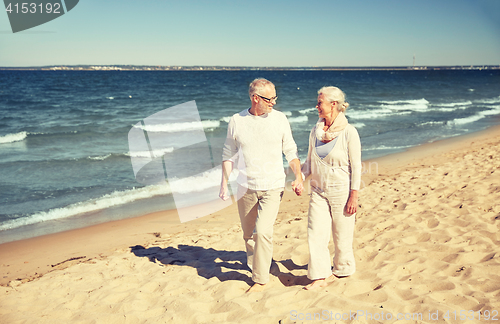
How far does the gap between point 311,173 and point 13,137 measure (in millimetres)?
15643

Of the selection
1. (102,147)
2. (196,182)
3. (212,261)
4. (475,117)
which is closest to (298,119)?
(475,117)

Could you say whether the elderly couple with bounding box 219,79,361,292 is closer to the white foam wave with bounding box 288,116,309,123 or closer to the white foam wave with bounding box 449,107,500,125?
the white foam wave with bounding box 288,116,309,123

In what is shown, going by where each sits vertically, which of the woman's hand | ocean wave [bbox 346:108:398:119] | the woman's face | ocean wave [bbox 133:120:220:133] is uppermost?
the woman's face

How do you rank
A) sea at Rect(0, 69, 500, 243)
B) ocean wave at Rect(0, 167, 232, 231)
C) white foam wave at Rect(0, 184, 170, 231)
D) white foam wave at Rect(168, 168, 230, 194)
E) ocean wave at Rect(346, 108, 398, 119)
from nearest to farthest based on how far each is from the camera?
white foam wave at Rect(0, 184, 170, 231)
ocean wave at Rect(0, 167, 232, 231)
sea at Rect(0, 69, 500, 243)
white foam wave at Rect(168, 168, 230, 194)
ocean wave at Rect(346, 108, 398, 119)

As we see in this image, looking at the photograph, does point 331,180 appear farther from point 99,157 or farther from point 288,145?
point 99,157

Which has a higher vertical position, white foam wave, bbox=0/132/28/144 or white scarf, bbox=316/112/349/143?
white scarf, bbox=316/112/349/143

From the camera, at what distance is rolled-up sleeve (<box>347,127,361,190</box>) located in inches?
120

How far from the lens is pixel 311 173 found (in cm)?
336

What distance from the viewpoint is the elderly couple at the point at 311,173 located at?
3.11 metres

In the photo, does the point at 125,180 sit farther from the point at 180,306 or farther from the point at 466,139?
the point at 466,139

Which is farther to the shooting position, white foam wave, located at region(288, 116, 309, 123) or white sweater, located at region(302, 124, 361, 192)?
white foam wave, located at region(288, 116, 309, 123)

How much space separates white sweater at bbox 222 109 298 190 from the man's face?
0.05m

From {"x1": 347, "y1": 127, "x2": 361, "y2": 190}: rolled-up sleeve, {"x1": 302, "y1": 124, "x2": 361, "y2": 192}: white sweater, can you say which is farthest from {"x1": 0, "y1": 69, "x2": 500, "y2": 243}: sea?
{"x1": 347, "y1": 127, "x2": 361, "y2": 190}: rolled-up sleeve

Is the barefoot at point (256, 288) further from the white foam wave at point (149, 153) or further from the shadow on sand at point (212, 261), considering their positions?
the white foam wave at point (149, 153)
